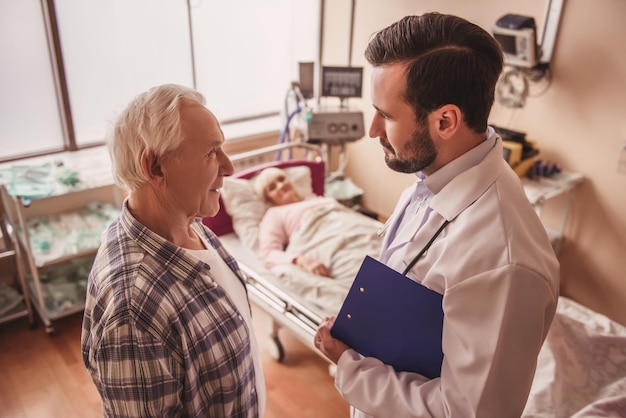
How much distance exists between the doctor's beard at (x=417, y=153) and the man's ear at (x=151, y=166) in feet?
1.61

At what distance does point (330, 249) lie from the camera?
2467mm

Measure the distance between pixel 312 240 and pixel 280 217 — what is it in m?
0.26

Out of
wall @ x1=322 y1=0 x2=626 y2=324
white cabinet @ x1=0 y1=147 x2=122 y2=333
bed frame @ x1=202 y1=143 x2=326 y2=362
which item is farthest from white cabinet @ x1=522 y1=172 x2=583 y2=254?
white cabinet @ x1=0 y1=147 x2=122 y2=333

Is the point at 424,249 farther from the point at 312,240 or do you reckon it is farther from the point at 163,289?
the point at 312,240

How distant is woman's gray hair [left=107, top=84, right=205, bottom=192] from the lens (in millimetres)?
997

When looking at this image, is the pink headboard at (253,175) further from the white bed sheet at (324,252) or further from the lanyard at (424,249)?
the lanyard at (424,249)

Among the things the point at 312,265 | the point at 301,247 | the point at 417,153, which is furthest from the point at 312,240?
the point at 417,153

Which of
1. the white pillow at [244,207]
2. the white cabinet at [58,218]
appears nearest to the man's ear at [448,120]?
the white pillow at [244,207]

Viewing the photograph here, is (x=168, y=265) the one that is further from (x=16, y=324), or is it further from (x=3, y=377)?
(x=16, y=324)

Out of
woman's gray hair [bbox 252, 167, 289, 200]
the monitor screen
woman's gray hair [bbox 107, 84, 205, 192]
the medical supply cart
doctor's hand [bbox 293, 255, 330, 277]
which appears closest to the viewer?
woman's gray hair [bbox 107, 84, 205, 192]

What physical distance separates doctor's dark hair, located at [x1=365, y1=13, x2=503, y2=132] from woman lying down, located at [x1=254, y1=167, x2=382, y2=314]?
1.31 m

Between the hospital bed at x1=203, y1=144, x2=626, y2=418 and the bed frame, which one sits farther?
the bed frame

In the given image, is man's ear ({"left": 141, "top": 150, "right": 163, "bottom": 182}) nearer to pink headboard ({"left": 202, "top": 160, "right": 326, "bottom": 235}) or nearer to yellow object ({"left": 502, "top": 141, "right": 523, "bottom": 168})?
pink headboard ({"left": 202, "top": 160, "right": 326, "bottom": 235})

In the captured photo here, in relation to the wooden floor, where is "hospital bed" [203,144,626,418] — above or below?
above
